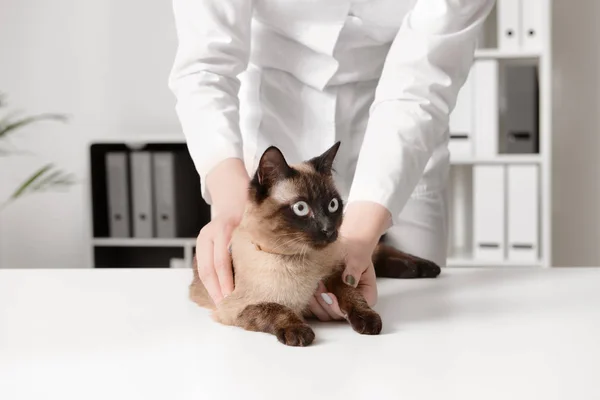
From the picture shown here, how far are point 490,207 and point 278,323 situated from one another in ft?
7.58

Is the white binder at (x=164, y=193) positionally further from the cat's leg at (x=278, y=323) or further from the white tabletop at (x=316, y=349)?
the cat's leg at (x=278, y=323)

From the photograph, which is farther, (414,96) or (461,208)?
(461,208)

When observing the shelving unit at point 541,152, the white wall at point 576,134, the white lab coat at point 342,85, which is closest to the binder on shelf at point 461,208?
the shelving unit at point 541,152

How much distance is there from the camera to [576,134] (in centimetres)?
323

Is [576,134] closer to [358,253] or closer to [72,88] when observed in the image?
[72,88]

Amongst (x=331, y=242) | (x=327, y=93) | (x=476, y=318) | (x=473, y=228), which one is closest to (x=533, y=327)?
(x=476, y=318)

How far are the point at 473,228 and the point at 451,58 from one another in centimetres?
192

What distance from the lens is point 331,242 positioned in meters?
Answer: 0.80

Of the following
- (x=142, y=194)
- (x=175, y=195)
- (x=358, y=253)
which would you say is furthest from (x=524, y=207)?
(x=358, y=253)

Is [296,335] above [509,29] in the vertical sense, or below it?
below

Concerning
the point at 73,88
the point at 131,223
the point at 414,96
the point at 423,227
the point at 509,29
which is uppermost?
the point at 509,29

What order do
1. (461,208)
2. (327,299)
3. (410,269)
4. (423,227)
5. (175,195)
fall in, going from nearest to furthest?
(327,299)
(410,269)
(423,227)
(175,195)
(461,208)

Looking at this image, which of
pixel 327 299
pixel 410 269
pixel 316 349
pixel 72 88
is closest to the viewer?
pixel 316 349

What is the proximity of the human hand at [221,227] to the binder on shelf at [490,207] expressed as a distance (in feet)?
6.57
